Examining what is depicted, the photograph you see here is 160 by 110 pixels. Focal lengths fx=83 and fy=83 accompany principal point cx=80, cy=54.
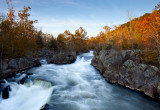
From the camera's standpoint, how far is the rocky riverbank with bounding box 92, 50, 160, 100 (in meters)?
6.89

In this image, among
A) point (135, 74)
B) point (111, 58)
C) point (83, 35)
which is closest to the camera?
point (135, 74)

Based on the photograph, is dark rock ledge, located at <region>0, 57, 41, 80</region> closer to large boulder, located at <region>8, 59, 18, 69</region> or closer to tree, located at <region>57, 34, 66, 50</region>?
large boulder, located at <region>8, 59, 18, 69</region>

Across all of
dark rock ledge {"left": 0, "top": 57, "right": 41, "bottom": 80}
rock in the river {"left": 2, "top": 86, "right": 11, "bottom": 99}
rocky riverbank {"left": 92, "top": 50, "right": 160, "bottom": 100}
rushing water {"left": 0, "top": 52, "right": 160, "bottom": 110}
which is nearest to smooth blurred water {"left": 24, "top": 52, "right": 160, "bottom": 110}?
rushing water {"left": 0, "top": 52, "right": 160, "bottom": 110}

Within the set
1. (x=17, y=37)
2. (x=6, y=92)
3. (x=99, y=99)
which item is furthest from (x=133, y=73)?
(x=17, y=37)

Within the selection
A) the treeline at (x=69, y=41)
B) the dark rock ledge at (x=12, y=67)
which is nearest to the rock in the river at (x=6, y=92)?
the dark rock ledge at (x=12, y=67)

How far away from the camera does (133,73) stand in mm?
8164

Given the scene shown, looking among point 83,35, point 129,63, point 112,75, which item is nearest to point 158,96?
point 129,63

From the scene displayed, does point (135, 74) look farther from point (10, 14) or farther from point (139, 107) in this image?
point (10, 14)

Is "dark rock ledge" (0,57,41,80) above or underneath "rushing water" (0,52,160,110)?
above

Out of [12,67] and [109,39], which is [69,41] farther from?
[12,67]

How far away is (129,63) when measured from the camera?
8891 millimetres

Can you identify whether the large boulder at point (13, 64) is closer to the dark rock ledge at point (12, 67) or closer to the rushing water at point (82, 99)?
the dark rock ledge at point (12, 67)

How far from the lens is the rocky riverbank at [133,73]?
6887 millimetres

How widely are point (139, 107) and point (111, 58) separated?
5831 mm
